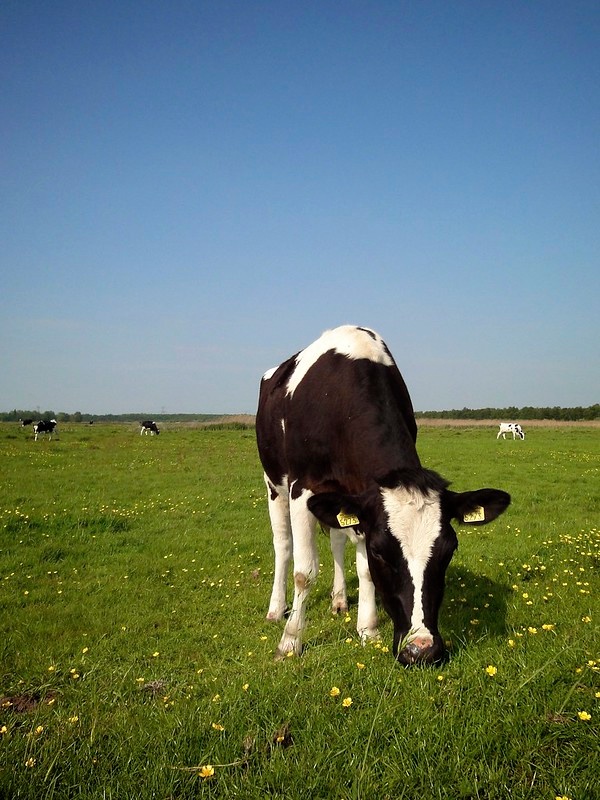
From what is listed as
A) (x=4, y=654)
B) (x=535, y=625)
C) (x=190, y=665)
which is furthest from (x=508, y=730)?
(x=4, y=654)

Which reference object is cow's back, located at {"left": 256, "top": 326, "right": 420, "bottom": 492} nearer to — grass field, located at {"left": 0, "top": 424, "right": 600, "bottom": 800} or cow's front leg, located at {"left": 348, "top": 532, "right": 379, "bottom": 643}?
cow's front leg, located at {"left": 348, "top": 532, "right": 379, "bottom": 643}

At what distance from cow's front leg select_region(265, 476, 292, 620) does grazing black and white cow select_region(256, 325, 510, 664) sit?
0.01m

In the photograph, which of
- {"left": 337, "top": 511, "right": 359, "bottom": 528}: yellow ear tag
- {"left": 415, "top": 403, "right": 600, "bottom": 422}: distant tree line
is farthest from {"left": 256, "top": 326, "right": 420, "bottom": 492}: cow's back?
{"left": 415, "top": 403, "right": 600, "bottom": 422}: distant tree line

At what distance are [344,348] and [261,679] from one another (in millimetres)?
3812

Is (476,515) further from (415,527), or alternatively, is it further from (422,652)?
(422,652)

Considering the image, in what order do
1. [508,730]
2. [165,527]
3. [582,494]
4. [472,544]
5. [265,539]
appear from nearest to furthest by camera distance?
[508,730] → [472,544] → [265,539] → [165,527] → [582,494]

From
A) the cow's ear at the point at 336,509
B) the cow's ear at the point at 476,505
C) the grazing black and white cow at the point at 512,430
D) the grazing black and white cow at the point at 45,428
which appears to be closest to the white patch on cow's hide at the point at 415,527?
the cow's ear at the point at 476,505

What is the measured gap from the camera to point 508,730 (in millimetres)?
3256

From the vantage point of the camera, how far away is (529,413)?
380 feet

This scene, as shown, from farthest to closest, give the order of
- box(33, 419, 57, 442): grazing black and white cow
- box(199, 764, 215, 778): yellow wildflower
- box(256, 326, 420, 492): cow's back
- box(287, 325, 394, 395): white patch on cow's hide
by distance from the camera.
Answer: box(33, 419, 57, 442): grazing black and white cow < box(287, 325, 394, 395): white patch on cow's hide < box(256, 326, 420, 492): cow's back < box(199, 764, 215, 778): yellow wildflower

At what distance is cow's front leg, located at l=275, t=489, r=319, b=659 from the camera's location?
5.85 metres

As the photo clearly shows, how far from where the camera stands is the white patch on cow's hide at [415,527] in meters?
4.39

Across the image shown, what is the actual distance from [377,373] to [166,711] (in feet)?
12.8

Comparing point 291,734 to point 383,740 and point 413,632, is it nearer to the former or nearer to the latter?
point 383,740
